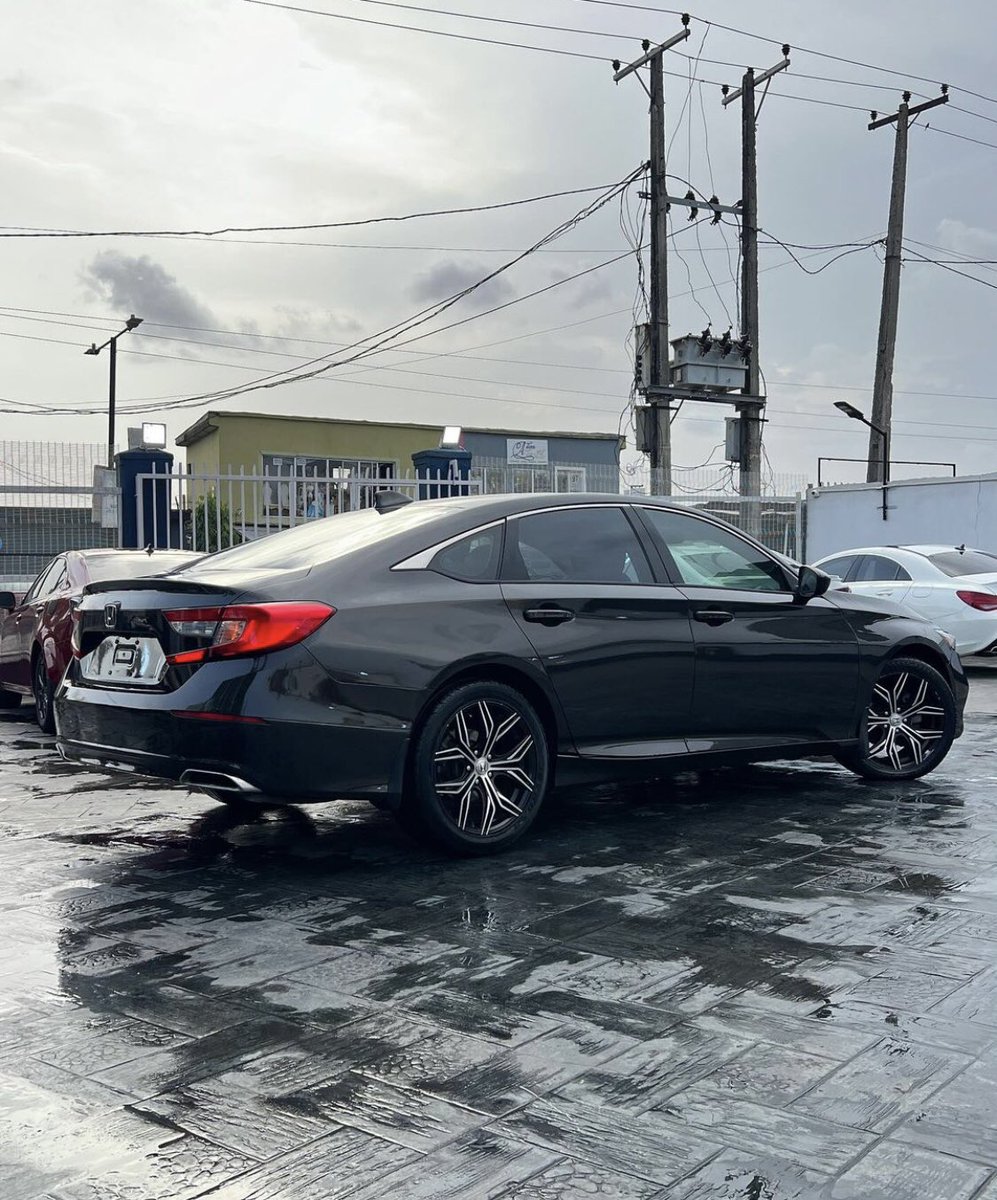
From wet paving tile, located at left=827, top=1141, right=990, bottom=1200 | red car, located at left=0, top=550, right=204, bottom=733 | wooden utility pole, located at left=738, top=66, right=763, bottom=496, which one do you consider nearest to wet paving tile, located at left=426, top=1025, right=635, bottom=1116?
wet paving tile, located at left=827, top=1141, right=990, bottom=1200

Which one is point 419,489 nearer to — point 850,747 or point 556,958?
point 850,747

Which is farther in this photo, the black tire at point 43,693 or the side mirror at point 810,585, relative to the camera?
the black tire at point 43,693

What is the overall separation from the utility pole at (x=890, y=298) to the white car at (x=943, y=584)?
37.4 ft

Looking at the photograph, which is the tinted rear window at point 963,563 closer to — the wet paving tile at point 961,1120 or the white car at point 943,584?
the white car at point 943,584

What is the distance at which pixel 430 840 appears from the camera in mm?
5539

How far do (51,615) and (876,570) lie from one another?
9639mm

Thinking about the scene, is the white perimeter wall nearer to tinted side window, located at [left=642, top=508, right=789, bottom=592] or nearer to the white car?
the white car

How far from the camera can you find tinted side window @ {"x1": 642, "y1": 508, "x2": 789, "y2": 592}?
6566 mm

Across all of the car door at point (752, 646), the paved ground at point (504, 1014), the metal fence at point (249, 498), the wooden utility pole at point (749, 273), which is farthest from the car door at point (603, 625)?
the wooden utility pole at point (749, 273)

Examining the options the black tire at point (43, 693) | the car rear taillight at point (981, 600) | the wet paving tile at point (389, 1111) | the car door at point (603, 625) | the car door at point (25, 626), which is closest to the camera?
the wet paving tile at point (389, 1111)

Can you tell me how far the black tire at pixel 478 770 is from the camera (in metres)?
5.44

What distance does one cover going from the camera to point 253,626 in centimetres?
519

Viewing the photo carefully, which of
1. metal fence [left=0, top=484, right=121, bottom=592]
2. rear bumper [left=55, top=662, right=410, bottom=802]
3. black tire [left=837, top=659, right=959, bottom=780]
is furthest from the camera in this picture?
metal fence [left=0, top=484, right=121, bottom=592]

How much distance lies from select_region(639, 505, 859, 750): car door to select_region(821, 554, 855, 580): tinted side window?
9.52 metres
